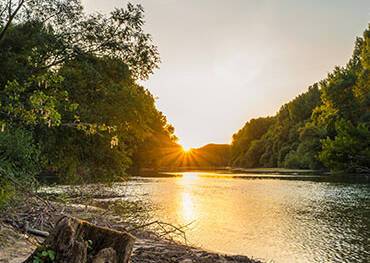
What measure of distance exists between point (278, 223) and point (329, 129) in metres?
50.9

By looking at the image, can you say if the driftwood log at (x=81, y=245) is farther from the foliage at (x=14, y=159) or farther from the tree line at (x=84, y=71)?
the tree line at (x=84, y=71)

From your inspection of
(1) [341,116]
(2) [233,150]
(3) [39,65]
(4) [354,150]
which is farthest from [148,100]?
(2) [233,150]

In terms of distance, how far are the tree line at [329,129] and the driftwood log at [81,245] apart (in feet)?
175

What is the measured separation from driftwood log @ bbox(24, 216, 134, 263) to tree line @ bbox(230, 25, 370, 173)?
5321cm

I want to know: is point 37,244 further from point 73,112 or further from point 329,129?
point 329,129

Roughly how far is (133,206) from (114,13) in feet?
35.6

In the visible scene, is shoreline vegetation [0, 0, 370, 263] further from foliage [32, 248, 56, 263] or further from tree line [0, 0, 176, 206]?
foliage [32, 248, 56, 263]

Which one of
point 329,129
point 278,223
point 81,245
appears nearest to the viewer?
point 81,245

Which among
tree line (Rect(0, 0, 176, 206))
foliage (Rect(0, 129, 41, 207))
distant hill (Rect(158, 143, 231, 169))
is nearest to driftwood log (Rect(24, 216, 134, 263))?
foliage (Rect(0, 129, 41, 207))

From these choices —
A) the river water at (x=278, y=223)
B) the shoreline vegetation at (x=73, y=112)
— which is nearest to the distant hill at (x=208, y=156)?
the river water at (x=278, y=223)

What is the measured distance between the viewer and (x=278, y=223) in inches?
744

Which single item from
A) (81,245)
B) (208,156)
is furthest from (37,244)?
(208,156)

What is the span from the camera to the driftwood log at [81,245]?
491cm

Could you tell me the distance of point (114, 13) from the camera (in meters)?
18.1
